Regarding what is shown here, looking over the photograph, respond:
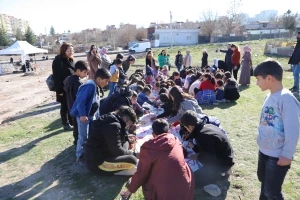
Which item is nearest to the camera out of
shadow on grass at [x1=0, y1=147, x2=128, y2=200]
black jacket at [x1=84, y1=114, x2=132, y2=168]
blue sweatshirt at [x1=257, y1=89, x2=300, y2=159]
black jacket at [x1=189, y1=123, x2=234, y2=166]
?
blue sweatshirt at [x1=257, y1=89, x2=300, y2=159]

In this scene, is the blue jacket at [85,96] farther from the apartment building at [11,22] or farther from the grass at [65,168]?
the apartment building at [11,22]

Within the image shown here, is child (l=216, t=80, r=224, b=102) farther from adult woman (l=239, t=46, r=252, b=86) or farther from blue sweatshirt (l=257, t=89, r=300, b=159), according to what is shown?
blue sweatshirt (l=257, t=89, r=300, b=159)

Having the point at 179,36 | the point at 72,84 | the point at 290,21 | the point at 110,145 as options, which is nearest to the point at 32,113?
the point at 72,84

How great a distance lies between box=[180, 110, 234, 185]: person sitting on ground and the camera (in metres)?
2.97

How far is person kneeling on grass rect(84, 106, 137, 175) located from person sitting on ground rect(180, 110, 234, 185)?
77cm

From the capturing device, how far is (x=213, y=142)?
298cm

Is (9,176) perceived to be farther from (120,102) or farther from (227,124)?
(227,124)

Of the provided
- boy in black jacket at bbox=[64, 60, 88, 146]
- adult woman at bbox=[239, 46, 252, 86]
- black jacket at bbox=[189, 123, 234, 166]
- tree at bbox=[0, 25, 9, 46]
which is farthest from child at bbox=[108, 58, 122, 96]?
tree at bbox=[0, 25, 9, 46]

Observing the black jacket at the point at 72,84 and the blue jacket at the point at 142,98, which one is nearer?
the black jacket at the point at 72,84

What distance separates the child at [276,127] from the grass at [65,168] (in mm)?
893

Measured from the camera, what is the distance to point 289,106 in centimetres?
206

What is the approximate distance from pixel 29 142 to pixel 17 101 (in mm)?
6731

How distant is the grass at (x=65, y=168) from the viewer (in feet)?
10.6

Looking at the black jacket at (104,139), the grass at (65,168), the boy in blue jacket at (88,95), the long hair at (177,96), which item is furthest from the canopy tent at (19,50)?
the black jacket at (104,139)
